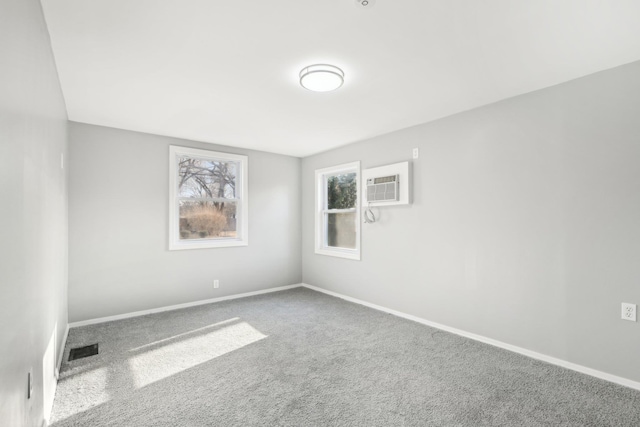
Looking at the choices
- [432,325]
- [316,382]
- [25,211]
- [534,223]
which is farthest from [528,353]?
[25,211]

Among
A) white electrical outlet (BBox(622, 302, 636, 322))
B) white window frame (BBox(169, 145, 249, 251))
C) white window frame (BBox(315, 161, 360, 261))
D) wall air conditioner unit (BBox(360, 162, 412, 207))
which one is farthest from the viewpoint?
white window frame (BBox(315, 161, 360, 261))

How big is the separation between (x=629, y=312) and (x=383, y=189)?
2.47m

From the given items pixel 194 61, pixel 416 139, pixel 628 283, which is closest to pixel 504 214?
pixel 628 283

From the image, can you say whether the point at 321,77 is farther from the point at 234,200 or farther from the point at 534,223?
the point at 234,200

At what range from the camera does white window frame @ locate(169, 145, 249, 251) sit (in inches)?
166

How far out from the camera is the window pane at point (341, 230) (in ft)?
15.6

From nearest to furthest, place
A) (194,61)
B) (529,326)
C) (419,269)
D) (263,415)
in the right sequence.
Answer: (263,415) < (194,61) < (529,326) < (419,269)

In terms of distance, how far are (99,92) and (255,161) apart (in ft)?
7.93

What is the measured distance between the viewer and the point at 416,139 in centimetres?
372

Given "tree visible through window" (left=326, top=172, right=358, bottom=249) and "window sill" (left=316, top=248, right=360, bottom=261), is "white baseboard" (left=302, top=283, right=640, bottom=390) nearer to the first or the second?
"window sill" (left=316, top=248, right=360, bottom=261)

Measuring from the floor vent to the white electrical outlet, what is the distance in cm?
431

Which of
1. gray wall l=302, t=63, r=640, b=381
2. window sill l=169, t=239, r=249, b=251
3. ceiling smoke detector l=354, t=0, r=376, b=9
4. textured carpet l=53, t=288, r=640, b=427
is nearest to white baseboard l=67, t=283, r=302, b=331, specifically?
textured carpet l=53, t=288, r=640, b=427

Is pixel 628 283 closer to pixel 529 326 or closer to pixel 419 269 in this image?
pixel 529 326

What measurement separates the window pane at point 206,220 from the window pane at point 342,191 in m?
1.56
